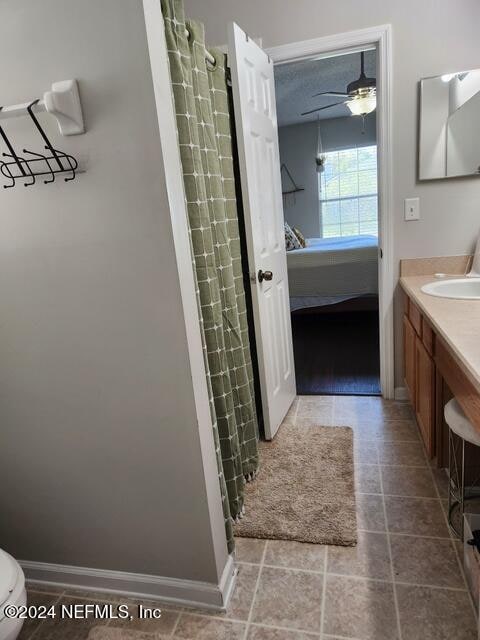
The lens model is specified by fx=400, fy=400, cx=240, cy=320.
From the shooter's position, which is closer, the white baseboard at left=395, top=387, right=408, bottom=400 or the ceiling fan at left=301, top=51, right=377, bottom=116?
the white baseboard at left=395, top=387, right=408, bottom=400

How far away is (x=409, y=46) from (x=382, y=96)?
26 centimetres

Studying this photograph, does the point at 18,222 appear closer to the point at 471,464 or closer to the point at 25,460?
the point at 25,460

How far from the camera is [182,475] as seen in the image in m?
1.26

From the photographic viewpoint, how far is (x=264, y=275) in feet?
6.95

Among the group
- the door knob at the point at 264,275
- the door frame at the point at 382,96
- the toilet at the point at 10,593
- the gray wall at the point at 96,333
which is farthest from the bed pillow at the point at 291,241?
the toilet at the point at 10,593

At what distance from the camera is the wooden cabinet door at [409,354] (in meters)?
2.16

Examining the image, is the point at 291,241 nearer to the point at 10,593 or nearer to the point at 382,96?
the point at 382,96

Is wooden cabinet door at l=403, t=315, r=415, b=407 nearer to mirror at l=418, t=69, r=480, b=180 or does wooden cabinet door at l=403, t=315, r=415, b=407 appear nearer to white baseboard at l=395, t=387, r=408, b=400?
white baseboard at l=395, t=387, r=408, b=400

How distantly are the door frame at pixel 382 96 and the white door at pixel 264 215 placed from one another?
0.64 feet

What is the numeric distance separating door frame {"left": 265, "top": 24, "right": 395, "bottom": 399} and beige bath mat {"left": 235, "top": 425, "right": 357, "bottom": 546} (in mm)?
871

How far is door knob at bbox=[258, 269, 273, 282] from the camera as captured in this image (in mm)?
2096

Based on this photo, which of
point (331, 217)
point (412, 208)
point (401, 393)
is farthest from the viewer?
point (331, 217)

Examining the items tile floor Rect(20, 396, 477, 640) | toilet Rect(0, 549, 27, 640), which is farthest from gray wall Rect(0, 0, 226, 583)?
toilet Rect(0, 549, 27, 640)

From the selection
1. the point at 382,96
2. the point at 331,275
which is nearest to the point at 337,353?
the point at 331,275
